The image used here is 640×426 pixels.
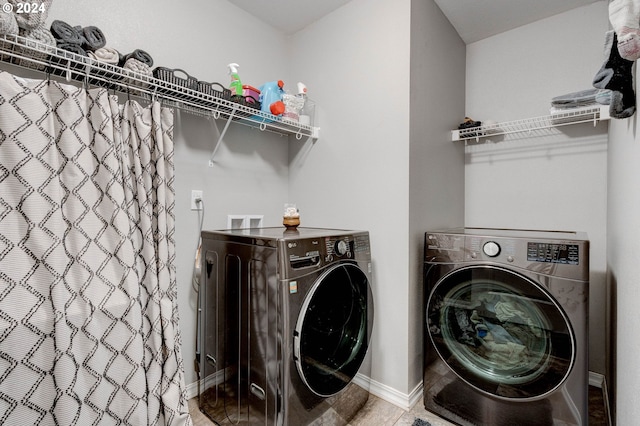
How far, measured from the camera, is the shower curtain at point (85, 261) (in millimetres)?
1047

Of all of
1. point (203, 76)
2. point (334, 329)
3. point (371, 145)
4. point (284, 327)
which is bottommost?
point (334, 329)

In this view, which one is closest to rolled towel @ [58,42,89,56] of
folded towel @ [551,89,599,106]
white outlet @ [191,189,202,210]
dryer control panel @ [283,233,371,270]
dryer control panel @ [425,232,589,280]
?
white outlet @ [191,189,202,210]

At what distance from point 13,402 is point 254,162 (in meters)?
1.66

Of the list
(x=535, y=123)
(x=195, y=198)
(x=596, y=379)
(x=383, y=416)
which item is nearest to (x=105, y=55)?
(x=195, y=198)

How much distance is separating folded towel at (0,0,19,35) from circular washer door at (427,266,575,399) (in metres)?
2.06

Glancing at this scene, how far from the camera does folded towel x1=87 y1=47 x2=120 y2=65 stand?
4.21 ft

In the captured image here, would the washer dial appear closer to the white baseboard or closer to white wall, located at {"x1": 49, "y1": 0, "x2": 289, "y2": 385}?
the white baseboard

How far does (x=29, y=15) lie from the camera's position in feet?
3.57

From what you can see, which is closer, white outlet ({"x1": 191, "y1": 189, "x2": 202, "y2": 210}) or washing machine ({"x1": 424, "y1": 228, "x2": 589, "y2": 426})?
washing machine ({"x1": 424, "y1": 228, "x2": 589, "y2": 426})

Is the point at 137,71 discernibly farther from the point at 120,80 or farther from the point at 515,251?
the point at 515,251

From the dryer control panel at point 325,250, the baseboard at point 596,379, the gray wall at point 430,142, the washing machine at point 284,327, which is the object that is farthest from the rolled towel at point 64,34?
the baseboard at point 596,379

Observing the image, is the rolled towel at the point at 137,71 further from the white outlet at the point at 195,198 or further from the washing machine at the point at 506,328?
the washing machine at the point at 506,328

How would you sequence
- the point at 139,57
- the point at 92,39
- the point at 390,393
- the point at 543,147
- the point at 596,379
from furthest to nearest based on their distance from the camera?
the point at 543,147 → the point at 596,379 → the point at 390,393 → the point at 139,57 → the point at 92,39

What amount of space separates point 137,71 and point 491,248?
6.13ft
